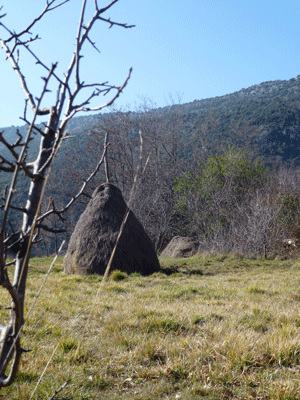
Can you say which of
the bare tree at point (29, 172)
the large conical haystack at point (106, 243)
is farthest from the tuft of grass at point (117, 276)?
the bare tree at point (29, 172)

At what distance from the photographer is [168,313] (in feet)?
12.8

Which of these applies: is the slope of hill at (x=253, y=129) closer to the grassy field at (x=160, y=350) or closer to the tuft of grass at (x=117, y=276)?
the tuft of grass at (x=117, y=276)

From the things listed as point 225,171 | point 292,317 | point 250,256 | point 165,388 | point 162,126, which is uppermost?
point 162,126

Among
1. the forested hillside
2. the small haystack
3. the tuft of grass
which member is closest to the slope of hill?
the forested hillside

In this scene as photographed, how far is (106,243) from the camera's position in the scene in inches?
306

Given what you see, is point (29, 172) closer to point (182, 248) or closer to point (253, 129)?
point (182, 248)

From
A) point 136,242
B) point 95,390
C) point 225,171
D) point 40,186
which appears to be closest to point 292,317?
point 95,390

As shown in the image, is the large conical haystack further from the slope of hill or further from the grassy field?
the slope of hill

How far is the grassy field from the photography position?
231cm

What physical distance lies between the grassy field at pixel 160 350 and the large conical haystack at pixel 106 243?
2.81 m

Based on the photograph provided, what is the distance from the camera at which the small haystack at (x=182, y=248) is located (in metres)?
13.2

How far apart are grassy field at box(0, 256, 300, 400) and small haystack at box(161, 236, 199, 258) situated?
824 centimetres

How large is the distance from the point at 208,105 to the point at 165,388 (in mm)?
61399

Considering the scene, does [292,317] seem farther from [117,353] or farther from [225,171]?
[225,171]
